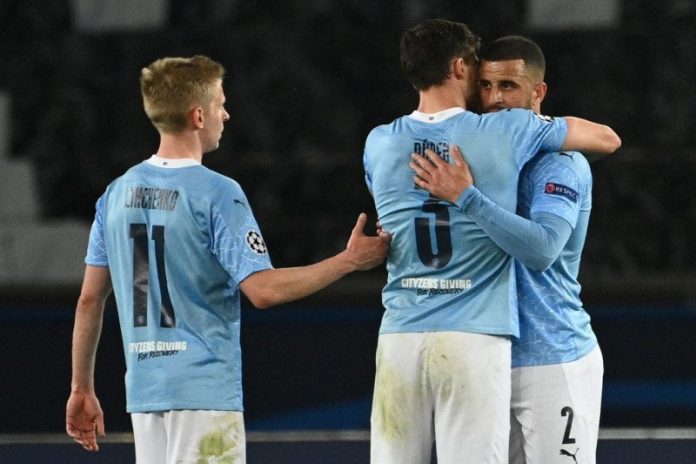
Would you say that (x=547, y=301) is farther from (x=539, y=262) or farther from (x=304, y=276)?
(x=304, y=276)

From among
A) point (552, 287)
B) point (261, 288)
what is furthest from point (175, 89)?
point (552, 287)

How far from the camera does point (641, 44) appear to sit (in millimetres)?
9836

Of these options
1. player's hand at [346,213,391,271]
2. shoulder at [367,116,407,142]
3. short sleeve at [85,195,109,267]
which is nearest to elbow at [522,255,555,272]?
player's hand at [346,213,391,271]

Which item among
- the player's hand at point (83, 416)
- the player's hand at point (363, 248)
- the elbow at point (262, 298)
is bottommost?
the player's hand at point (83, 416)

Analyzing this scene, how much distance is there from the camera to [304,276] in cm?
307

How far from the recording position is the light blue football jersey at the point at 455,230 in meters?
3.16

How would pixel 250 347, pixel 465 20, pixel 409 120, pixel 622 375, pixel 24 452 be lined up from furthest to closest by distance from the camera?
1. pixel 465 20
2. pixel 250 347
3. pixel 622 375
4. pixel 24 452
5. pixel 409 120

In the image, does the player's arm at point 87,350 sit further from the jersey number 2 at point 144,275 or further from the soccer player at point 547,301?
the soccer player at point 547,301

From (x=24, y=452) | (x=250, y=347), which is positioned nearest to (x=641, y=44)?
(x=250, y=347)

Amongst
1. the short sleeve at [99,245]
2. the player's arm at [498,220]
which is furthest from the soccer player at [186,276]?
the player's arm at [498,220]

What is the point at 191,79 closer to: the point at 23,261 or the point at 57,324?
the point at 57,324

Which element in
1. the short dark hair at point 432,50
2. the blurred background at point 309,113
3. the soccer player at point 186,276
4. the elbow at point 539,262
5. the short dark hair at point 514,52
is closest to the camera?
the soccer player at point 186,276

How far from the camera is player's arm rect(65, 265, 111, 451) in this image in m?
3.22

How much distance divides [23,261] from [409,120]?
731cm
